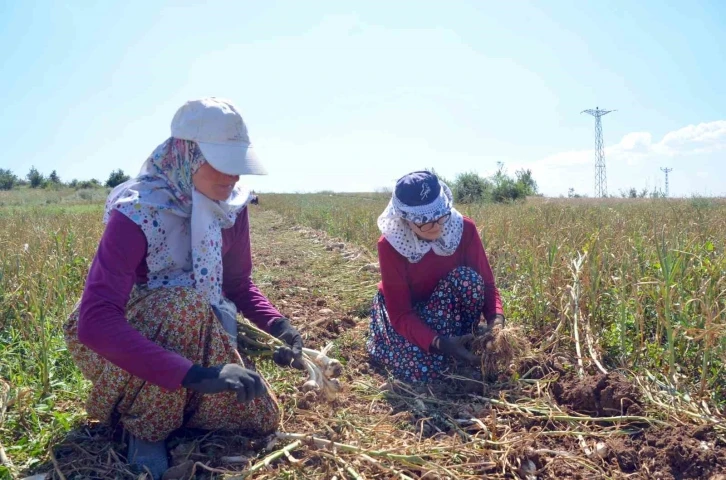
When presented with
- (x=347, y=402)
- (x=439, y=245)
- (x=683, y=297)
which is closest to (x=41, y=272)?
(x=347, y=402)

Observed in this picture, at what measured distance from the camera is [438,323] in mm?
2529

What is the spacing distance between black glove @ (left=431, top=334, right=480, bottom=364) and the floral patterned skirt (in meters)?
0.95

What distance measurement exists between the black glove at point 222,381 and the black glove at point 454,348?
1021 millimetres

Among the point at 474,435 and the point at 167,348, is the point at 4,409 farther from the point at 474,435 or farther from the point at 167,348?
the point at 474,435

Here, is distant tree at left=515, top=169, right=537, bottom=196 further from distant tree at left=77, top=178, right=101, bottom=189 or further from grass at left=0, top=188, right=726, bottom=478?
distant tree at left=77, top=178, right=101, bottom=189

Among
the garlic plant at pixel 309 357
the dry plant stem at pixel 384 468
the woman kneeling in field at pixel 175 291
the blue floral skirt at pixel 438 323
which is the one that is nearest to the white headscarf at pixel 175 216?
the woman kneeling in field at pixel 175 291

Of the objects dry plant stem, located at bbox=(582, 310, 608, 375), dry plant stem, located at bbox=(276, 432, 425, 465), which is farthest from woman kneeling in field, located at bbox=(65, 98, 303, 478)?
dry plant stem, located at bbox=(582, 310, 608, 375)

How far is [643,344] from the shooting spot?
231cm

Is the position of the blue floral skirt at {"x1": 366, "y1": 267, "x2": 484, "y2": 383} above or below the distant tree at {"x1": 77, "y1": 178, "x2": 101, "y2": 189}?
below

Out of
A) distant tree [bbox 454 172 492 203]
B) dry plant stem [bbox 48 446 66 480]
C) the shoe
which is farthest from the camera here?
distant tree [bbox 454 172 492 203]

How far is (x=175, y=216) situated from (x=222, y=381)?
583mm

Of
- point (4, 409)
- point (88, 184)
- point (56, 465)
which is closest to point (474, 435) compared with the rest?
point (56, 465)

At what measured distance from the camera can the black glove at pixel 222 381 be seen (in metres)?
1.48

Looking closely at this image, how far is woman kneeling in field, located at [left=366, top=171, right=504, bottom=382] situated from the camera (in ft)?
7.70
